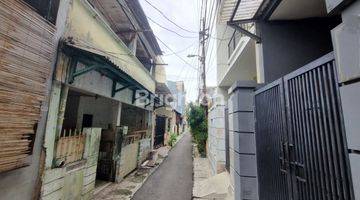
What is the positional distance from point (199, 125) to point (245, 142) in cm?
1021

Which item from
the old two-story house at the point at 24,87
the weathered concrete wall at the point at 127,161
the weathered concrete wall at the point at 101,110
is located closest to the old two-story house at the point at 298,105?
the old two-story house at the point at 24,87

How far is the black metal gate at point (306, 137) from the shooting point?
1629 millimetres

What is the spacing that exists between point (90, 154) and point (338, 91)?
5.55 metres

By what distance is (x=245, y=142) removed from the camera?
369 centimetres

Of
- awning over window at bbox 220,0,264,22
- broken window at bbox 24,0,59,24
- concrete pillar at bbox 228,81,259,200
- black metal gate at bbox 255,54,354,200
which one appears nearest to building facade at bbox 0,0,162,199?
broken window at bbox 24,0,59,24

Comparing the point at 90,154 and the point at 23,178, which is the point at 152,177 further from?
the point at 23,178

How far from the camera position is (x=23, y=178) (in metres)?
3.46

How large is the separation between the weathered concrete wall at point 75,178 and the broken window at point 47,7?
2727 millimetres

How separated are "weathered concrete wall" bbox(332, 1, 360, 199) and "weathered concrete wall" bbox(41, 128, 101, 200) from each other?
4534mm

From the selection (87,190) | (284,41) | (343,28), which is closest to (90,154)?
(87,190)

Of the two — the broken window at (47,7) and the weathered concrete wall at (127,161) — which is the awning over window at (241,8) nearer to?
the broken window at (47,7)

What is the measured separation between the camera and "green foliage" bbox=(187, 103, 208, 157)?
44.2 ft

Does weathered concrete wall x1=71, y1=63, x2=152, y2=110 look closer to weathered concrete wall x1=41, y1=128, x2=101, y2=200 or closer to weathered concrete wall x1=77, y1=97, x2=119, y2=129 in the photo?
weathered concrete wall x1=77, y1=97, x2=119, y2=129

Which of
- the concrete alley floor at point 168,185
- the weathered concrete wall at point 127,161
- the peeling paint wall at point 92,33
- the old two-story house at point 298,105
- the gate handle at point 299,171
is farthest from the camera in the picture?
the weathered concrete wall at point 127,161
